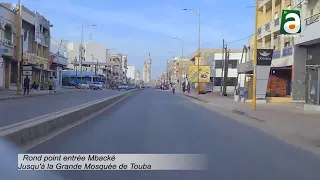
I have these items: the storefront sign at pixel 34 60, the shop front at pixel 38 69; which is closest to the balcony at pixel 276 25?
the storefront sign at pixel 34 60

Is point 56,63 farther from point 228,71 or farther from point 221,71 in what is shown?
point 228,71

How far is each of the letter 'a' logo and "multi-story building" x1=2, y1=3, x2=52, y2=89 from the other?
98.5ft

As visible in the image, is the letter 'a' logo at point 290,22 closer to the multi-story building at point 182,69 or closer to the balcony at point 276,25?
the balcony at point 276,25

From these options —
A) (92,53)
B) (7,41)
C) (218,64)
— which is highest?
(92,53)

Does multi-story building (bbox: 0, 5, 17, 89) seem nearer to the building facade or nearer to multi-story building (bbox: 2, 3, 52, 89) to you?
multi-story building (bbox: 2, 3, 52, 89)

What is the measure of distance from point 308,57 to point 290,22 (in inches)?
216

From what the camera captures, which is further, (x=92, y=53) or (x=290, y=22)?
(x=92, y=53)

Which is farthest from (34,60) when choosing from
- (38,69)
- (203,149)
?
(203,149)

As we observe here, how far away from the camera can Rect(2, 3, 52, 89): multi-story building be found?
2247 inches

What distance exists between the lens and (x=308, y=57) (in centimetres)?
3347

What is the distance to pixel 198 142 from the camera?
11914 mm

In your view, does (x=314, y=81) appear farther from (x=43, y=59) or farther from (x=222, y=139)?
(x=43, y=59)

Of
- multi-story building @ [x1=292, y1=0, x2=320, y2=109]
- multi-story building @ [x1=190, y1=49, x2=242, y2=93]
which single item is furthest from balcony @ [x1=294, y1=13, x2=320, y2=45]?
multi-story building @ [x1=190, y1=49, x2=242, y2=93]

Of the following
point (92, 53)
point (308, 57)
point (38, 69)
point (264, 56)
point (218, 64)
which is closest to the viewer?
point (308, 57)
